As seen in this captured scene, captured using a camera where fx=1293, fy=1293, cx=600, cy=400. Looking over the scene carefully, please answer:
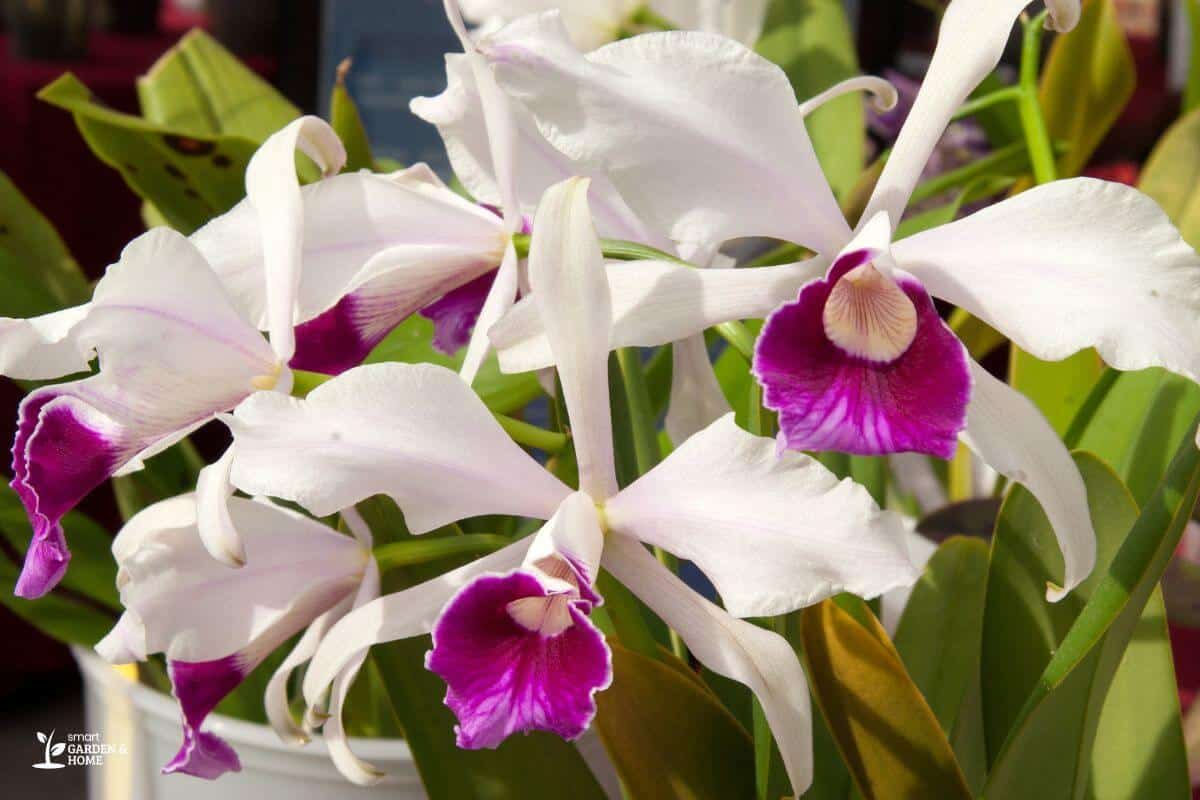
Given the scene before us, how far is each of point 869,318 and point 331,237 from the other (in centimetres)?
18

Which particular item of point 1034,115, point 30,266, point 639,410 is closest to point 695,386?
point 639,410

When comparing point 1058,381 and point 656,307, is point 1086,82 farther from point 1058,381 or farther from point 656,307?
point 656,307

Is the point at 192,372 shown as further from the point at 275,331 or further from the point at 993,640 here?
the point at 993,640

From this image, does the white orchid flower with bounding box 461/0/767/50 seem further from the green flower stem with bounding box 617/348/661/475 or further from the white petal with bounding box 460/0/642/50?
the green flower stem with bounding box 617/348/661/475

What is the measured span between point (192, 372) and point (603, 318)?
0.42 ft

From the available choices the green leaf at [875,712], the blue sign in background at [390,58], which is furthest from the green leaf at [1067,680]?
the blue sign in background at [390,58]

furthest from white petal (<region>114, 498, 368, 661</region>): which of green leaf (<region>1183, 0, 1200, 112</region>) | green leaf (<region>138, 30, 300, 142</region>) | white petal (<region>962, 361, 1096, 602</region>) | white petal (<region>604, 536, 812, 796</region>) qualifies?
green leaf (<region>1183, 0, 1200, 112</region>)

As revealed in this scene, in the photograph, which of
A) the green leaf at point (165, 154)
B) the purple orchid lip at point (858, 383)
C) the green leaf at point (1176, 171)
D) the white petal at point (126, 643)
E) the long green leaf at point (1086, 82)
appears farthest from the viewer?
the long green leaf at point (1086, 82)

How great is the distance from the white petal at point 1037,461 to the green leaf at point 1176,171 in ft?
1.19

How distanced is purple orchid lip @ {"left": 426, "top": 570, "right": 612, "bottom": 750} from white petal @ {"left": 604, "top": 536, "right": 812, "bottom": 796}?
1.6 inches

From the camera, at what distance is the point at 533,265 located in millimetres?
351

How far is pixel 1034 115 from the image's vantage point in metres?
0.59

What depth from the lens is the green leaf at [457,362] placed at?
22.1 inches

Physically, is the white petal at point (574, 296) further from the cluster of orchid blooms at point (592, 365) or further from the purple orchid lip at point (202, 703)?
the purple orchid lip at point (202, 703)
